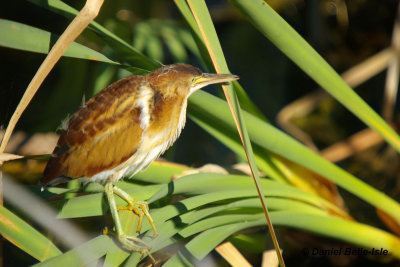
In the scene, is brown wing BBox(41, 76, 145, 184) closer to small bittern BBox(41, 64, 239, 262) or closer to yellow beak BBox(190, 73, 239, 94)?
small bittern BBox(41, 64, 239, 262)

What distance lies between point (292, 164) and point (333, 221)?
0.71 feet

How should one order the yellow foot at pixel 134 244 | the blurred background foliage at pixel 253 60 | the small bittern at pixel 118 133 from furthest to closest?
the blurred background foliage at pixel 253 60
the small bittern at pixel 118 133
the yellow foot at pixel 134 244

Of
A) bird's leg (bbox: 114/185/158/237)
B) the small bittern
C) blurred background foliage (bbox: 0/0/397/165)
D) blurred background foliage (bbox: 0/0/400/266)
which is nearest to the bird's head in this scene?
the small bittern

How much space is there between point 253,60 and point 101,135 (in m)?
1.57

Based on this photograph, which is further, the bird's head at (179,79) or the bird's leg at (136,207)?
the bird's head at (179,79)

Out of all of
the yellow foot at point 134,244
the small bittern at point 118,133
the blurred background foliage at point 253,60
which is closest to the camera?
the yellow foot at point 134,244

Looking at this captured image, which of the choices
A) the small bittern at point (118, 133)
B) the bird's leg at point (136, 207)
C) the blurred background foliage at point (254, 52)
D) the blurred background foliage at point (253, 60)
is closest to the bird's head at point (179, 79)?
the small bittern at point (118, 133)

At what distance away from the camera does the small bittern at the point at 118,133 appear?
1.03 metres

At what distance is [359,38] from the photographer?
248 cm

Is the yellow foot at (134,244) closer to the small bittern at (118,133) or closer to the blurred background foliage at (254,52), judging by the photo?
the small bittern at (118,133)

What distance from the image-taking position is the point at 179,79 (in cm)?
109

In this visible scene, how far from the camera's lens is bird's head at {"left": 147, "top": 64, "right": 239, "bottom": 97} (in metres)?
1.08

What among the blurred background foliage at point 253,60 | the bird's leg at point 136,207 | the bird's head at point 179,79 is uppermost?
the blurred background foliage at point 253,60

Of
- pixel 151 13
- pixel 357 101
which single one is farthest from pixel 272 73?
pixel 357 101
